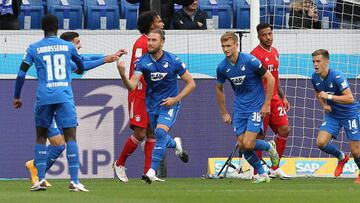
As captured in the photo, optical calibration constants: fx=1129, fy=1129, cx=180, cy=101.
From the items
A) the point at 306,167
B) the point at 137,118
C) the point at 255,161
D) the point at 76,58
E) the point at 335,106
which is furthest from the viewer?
the point at 306,167

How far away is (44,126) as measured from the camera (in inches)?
534

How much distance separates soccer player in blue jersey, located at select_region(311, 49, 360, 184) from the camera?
663 inches

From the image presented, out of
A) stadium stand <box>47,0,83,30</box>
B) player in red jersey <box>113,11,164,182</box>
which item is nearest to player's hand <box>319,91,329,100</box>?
player in red jersey <box>113,11,164,182</box>

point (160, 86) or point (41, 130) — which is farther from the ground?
point (160, 86)

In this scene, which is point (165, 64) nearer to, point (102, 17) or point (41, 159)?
point (41, 159)

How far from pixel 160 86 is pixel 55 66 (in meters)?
Result: 2.96

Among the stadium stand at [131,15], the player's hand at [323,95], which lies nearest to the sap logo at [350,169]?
the player's hand at [323,95]

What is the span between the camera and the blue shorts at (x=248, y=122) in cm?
1625

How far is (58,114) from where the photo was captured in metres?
13.4

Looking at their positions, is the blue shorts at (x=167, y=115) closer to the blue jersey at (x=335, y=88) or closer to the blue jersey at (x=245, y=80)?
the blue jersey at (x=245, y=80)

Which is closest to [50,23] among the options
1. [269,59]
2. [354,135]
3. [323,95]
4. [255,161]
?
[255,161]

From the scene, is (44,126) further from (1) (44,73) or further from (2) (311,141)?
(2) (311,141)

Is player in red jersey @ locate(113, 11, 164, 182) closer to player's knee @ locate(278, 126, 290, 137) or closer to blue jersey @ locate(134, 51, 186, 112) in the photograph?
blue jersey @ locate(134, 51, 186, 112)

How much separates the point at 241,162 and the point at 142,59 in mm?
3837
